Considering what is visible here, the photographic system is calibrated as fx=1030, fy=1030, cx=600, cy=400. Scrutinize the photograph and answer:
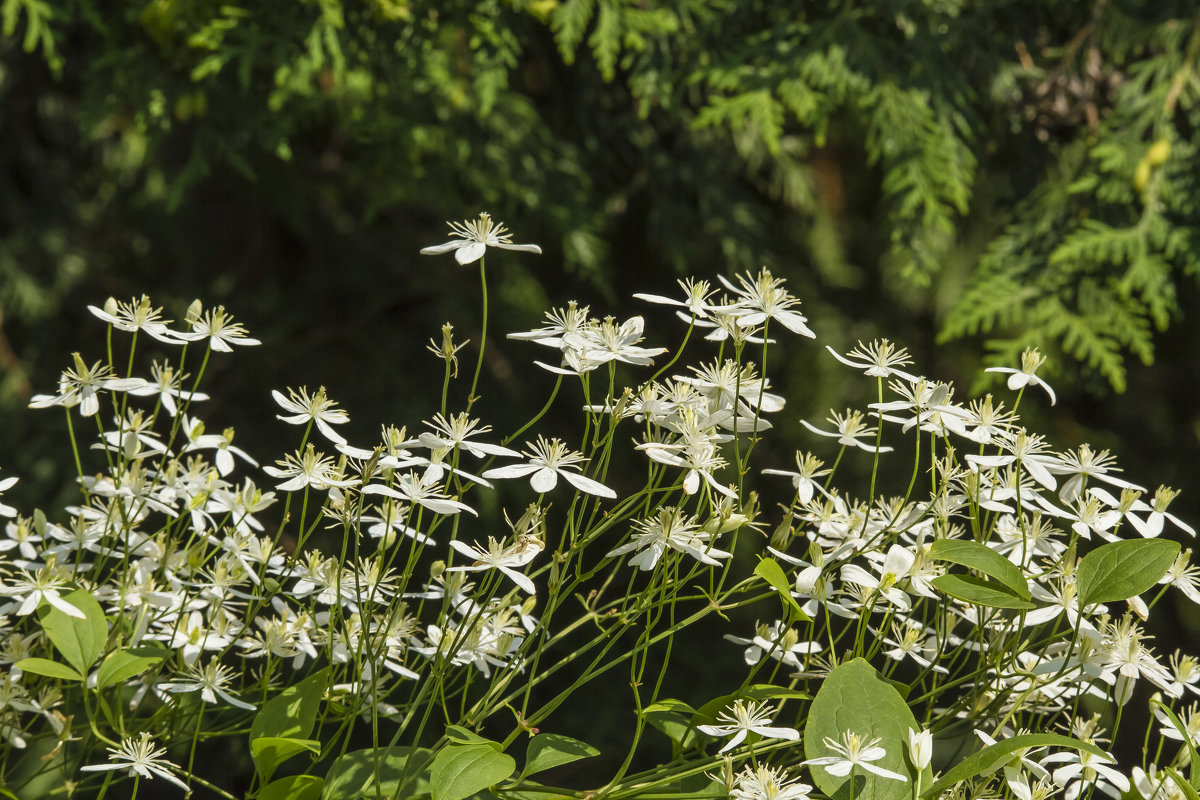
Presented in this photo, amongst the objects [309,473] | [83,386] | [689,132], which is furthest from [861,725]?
[689,132]

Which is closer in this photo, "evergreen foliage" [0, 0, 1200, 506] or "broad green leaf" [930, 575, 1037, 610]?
"broad green leaf" [930, 575, 1037, 610]

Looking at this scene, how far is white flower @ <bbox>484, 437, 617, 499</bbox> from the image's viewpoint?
14.4 inches

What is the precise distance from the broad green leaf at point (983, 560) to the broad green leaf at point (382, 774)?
0.69ft

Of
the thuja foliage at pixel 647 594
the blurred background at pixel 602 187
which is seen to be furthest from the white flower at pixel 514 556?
the blurred background at pixel 602 187

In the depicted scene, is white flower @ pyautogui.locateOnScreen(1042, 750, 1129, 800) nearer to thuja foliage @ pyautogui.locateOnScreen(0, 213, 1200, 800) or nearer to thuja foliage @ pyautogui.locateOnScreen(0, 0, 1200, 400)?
thuja foliage @ pyautogui.locateOnScreen(0, 213, 1200, 800)

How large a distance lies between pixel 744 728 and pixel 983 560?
0.38 feet

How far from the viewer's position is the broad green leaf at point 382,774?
15.4 inches

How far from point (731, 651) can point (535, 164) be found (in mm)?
745

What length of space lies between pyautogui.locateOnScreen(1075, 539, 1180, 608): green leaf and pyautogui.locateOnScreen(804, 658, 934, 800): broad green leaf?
8 centimetres

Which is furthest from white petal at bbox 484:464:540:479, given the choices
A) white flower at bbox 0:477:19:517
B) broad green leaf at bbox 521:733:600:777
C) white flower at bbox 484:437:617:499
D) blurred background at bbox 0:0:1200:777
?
blurred background at bbox 0:0:1200:777

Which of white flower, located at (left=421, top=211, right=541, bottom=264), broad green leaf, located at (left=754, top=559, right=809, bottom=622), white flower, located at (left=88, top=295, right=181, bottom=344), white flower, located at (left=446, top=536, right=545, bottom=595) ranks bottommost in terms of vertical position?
white flower, located at (left=446, top=536, right=545, bottom=595)

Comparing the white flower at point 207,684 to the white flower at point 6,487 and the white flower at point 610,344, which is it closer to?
the white flower at point 6,487

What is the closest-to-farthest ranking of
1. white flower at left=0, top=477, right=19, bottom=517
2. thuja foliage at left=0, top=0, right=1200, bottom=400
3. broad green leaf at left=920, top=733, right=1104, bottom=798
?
broad green leaf at left=920, top=733, right=1104, bottom=798 < white flower at left=0, top=477, right=19, bottom=517 < thuja foliage at left=0, top=0, right=1200, bottom=400

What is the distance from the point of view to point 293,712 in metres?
0.40
